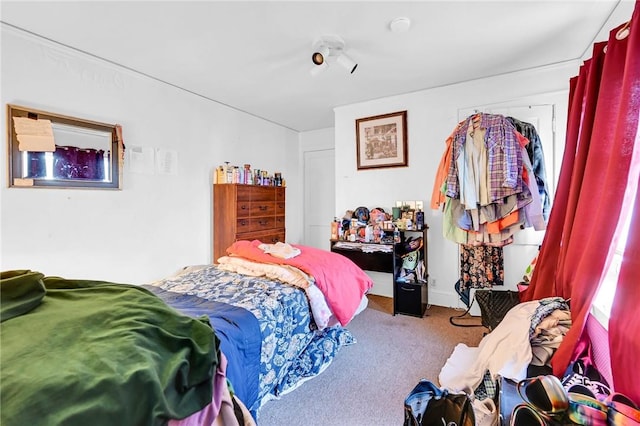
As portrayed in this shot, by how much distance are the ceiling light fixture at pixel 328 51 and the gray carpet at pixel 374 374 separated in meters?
2.35

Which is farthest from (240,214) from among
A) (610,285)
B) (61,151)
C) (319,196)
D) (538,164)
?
(610,285)

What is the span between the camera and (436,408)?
3.87 feet

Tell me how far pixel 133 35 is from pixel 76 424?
100 inches

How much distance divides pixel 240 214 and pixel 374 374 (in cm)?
224

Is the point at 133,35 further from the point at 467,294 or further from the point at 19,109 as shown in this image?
the point at 467,294

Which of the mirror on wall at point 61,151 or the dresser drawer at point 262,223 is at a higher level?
the mirror on wall at point 61,151

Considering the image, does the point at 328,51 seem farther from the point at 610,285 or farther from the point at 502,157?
the point at 610,285

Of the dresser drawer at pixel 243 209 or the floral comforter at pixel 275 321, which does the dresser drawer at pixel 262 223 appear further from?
the floral comforter at pixel 275 321

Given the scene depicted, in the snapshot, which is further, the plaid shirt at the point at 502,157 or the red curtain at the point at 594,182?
the plaid shirt at the point at 502,157

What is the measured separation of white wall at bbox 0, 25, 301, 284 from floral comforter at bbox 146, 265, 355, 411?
3.27ft

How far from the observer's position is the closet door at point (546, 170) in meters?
2.78

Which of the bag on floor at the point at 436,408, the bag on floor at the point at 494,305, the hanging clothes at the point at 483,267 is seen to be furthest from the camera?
the hanging clothes at the point at 483,267

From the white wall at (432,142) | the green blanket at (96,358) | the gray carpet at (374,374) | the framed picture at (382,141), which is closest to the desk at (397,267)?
the gray carpet at (374,374)

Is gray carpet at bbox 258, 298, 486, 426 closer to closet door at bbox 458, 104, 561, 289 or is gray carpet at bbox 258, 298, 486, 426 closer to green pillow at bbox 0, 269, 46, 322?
closet door at bbox 458, 104, 561, 289
